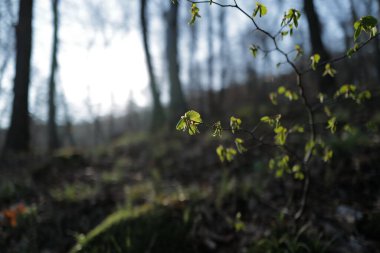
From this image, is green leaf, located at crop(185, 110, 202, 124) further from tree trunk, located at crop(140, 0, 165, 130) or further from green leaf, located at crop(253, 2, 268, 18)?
tree trunk, located at crop(140, 0, 165, 130)

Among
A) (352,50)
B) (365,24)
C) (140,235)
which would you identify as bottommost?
(140,235)

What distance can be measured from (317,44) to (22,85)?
8028mm

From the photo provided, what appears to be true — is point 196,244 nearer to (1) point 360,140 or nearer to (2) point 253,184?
(2) point 253,184

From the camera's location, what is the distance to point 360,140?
4.44 m

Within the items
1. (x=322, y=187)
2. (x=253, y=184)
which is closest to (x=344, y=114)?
(x=322, y=187)

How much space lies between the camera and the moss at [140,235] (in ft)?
9.49

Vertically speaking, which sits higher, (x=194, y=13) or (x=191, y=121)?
(x=194, y=13)

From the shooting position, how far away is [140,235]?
3.02m

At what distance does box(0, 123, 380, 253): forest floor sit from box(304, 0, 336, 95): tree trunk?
2884 mm

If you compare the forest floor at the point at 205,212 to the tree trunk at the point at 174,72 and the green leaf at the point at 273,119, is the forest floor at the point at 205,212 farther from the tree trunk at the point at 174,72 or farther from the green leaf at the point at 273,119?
the tree trunk at the point at 174,72

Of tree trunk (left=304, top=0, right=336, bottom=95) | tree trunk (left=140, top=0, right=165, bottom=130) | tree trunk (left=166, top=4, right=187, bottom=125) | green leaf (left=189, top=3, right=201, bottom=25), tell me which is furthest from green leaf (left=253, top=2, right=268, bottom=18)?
tree trunk (left=140, top=0, right=165, bottom=130)

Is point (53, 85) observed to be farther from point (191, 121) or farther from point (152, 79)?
point (191, 121)

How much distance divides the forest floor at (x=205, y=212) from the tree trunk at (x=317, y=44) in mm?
2884

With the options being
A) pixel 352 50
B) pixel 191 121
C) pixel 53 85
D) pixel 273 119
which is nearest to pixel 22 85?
pixel 53 85
